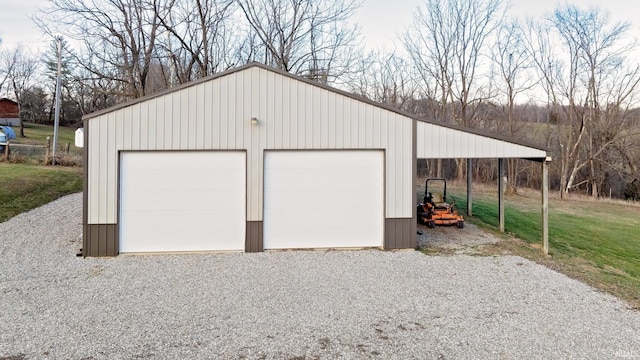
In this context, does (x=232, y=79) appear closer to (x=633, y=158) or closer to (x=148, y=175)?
(x=148, y=175)

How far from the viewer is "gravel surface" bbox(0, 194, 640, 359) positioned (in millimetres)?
4004

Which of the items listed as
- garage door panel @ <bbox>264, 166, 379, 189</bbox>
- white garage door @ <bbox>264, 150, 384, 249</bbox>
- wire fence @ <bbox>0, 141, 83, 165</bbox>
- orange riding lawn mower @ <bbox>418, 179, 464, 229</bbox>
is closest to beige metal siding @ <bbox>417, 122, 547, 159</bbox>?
white garage door @ <bbox>264, 150, 384, 249</bbox>

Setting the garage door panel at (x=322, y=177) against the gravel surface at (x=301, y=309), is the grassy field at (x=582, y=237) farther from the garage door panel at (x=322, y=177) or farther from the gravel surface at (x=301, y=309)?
the garage door panel at (x=322, y=177)

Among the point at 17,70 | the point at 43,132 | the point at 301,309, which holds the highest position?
the point at 17,70

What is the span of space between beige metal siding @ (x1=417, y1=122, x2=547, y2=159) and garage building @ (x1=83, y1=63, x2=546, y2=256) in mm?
64

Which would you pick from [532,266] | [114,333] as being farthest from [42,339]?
[532,266]

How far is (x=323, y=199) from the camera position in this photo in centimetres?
846

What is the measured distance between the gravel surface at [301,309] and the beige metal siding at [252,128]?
1499mm

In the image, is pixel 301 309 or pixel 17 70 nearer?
pixel 301 309

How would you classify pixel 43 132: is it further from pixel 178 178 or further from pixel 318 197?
pixel 318 197

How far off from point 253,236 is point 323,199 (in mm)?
1650

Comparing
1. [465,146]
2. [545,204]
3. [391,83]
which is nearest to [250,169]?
[465,146]

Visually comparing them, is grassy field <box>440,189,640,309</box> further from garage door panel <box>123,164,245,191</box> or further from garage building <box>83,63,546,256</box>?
garage door panel <box>123,164,245,191</box>

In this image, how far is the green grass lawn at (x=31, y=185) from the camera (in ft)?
39.6
